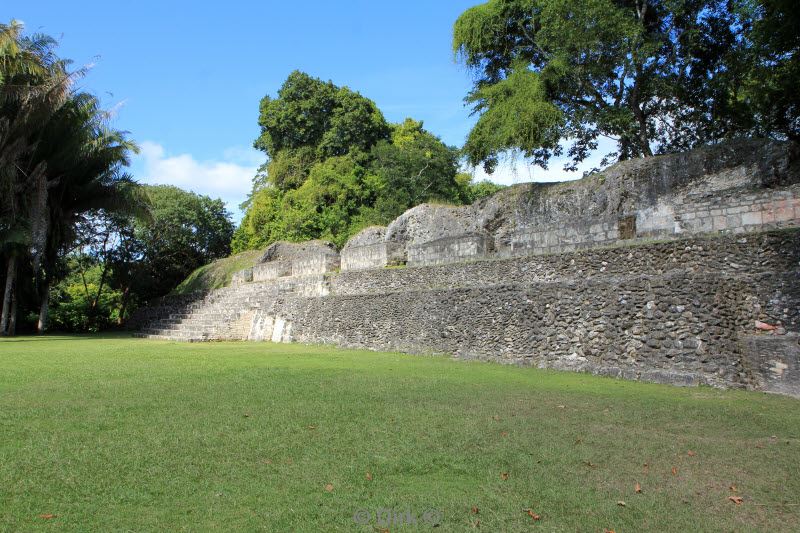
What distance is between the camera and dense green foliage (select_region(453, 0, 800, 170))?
15633 mm

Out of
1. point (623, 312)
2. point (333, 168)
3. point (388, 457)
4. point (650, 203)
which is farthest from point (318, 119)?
point (388, 457)

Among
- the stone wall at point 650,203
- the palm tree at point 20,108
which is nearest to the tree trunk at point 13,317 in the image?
the palm tree at point 20,108

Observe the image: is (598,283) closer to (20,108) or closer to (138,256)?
(20,108)

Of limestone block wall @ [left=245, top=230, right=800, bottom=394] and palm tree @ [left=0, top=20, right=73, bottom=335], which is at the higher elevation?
palm tree @ [left=0, top=20, right=73, bottom=335]

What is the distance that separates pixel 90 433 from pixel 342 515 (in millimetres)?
2466

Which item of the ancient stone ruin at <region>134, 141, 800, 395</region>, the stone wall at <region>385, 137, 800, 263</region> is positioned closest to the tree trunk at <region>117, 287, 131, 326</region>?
the ancient stone ruin at <region>134, 141, 800, 395</region>

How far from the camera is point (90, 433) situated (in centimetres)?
434

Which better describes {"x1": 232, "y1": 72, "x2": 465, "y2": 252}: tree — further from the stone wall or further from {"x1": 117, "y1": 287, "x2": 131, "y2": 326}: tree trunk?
the stone wall

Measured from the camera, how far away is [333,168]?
28188 mm

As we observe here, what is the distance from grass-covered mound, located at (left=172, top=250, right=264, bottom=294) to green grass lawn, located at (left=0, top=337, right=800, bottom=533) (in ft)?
56.8

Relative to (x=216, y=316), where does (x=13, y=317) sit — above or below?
above

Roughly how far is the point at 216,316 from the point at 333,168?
473 inches

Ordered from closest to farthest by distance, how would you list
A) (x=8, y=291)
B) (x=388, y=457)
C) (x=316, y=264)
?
(x=388, y=457) → (x=8, y=291) → (x=316, y=264)

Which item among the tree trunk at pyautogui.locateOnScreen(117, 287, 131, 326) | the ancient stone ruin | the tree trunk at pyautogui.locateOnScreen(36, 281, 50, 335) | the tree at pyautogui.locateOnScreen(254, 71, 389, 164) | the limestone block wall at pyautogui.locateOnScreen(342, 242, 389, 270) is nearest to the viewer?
the ancient stone ruin
